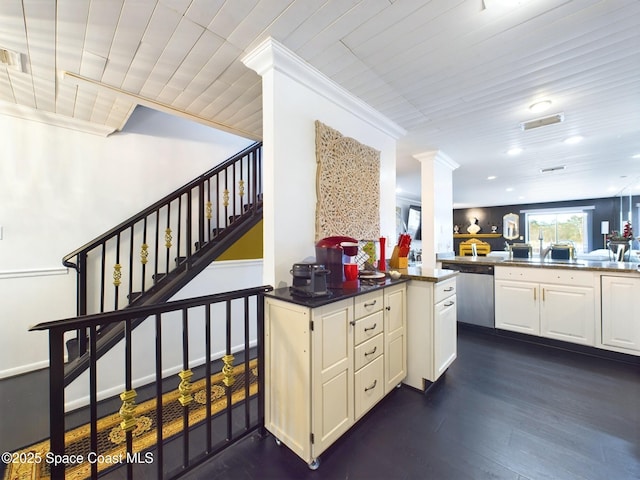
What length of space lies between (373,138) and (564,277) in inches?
101

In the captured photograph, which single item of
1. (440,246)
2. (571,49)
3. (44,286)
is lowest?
(44,286)

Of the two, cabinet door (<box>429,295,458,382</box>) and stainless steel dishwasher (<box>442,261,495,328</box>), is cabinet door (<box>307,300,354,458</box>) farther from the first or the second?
stainless steel dishwasher (<box>442,261,495,328</box>)

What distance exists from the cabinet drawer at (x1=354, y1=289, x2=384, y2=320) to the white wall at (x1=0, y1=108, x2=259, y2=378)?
2.80 metres

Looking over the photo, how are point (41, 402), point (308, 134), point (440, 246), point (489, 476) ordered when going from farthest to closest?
point (440, 246), point (41, 402), point (308, 134), point (489, 476)

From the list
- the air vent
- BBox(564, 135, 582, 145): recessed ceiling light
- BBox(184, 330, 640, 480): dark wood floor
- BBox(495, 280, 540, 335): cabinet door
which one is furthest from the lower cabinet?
the air vent

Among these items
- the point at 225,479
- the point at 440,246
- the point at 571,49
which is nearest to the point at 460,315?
the point at 440,246

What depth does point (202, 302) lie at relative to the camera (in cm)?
139

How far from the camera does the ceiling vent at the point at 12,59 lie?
1.73 meters

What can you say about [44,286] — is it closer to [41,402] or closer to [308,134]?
[41,402]

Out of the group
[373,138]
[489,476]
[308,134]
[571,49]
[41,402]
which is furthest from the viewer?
[373,138]

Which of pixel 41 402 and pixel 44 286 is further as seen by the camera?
pixel 44 286

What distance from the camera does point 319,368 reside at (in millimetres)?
1428

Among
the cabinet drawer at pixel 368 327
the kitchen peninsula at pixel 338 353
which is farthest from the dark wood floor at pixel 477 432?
the cabinet drawer at pixel 368 327

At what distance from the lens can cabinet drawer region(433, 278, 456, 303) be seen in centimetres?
208
